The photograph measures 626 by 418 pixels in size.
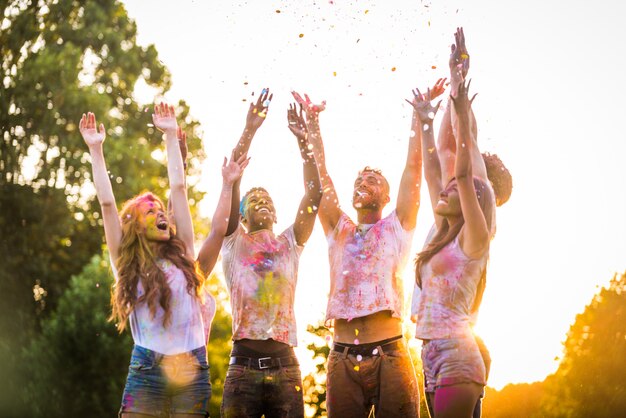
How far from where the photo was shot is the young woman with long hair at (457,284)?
16.9ft

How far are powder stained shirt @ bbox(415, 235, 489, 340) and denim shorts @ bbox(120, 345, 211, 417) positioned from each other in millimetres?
1426

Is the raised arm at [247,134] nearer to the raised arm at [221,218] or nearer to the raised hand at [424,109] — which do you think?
the raised arm at [221,218]

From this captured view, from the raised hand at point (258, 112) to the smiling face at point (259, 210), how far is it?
56cm

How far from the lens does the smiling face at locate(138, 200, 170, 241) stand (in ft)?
19.1

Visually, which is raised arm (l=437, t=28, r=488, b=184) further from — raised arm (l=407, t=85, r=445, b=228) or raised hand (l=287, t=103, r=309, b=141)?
raised hand (l=287, t=103, r=309, b=141)

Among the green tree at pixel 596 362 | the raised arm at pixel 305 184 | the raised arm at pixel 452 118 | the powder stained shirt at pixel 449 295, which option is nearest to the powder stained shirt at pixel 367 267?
the raised arm at pixel 305 184

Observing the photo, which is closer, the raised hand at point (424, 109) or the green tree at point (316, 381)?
the raised hand at point (424, 109)

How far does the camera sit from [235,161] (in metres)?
6.71

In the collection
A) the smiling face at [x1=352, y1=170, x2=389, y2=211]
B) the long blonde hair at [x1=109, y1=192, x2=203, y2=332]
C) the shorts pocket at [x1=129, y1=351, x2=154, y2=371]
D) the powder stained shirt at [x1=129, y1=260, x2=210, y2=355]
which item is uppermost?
the smiling face at [x1=352, y1=170, x2=389, y2=211]

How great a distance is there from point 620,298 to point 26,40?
1005 inches

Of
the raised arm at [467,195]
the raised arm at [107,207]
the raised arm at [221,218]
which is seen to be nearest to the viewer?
the raised arm at [467,195]

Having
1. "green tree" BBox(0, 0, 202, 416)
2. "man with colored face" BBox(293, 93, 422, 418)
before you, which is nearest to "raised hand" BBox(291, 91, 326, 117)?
"man with colored face" BBox(293, 93, 422, 418)

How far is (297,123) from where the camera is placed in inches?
284

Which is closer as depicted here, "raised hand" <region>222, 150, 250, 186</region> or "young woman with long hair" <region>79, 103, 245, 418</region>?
"young woman with long hair" <region>79, 103, 245, 418</region>
